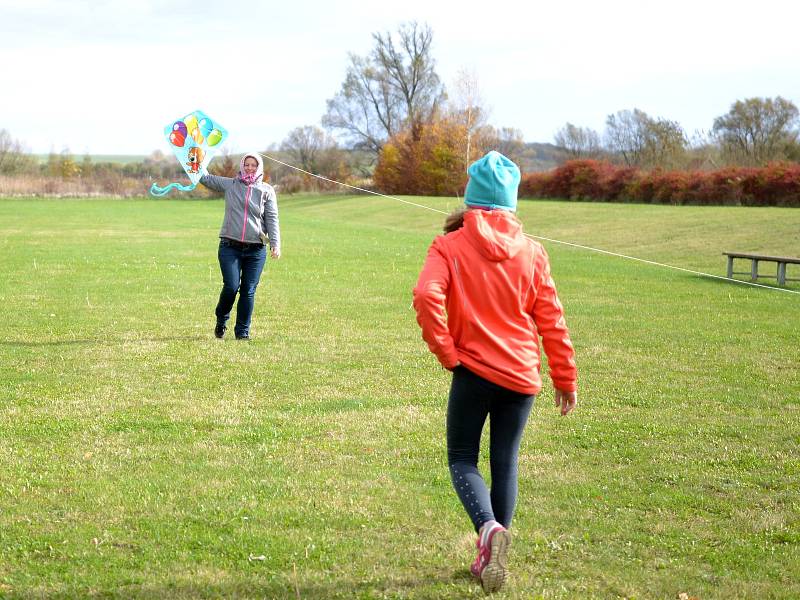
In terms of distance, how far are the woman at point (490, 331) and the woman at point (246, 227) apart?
21.1 feet

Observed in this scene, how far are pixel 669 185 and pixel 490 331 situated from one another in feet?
149

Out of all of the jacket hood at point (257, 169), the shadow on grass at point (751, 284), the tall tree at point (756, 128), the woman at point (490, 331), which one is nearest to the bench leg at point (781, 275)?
the shadow on grass at point (751, 284)

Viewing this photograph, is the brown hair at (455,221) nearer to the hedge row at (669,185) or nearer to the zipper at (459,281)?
the zipper at (459,281)

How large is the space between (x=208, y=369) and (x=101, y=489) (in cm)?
380

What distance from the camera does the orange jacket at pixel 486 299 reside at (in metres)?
4.14

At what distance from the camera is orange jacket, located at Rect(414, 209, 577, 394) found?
4.14m

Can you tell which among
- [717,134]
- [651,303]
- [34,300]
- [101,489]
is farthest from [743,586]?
[717,134]

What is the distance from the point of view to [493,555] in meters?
4.15

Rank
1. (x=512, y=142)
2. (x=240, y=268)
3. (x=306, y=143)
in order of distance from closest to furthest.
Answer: (x=240, y=268) < (x=512, y=142) < (x=306, y=143)

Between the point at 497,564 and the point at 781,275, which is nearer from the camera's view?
the point at 497,564

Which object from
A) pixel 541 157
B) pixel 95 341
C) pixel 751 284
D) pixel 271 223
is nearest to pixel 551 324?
pixel 271 223

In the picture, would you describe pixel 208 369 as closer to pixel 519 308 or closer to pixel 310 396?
pixel 310 396

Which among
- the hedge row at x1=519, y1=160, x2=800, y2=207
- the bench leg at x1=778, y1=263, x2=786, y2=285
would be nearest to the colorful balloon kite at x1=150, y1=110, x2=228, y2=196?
the bench leg at x1=778, y1=263, x2=786, y2=285

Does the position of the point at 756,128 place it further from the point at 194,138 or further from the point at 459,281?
the point at 459,281
